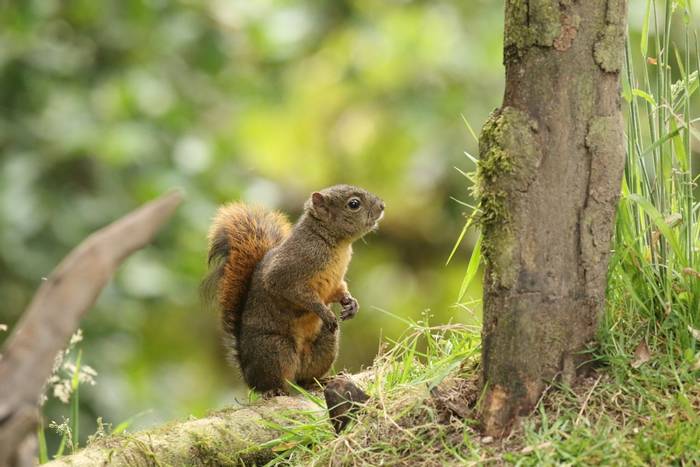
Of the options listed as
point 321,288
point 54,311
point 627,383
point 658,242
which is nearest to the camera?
point 54,311

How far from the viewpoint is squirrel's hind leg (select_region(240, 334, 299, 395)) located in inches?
Result: 143

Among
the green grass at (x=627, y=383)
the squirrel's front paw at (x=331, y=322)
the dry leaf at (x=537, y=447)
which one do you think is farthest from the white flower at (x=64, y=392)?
the dry leaf at (x=537, y=447)

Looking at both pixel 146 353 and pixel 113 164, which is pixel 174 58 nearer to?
pixel 113 164

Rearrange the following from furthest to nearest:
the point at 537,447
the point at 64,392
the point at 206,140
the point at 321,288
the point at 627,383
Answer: the point at 206,140, the point at 321,288, the point at 64,392, the point at 627,383, the point at 537,447

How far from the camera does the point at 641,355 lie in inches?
99.3

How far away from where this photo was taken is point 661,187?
271 centimetres

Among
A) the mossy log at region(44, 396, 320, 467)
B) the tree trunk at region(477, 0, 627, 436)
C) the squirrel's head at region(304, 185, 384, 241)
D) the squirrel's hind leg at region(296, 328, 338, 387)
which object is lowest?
the squirrel's hind leg at region(296, 328, 338, 387)

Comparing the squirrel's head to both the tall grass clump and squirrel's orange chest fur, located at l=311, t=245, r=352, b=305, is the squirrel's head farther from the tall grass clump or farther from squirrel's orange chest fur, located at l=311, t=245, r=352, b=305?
the tall grass clump

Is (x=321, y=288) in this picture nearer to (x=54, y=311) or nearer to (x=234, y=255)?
(x=234, y=255)

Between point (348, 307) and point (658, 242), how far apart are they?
1.44 m

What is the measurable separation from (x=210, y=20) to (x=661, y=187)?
3212 millimetres

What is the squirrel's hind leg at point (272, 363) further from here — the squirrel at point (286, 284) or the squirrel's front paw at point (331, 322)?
the squirrel's front paw at point (331, 322)

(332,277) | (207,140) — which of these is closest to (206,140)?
(207,140)

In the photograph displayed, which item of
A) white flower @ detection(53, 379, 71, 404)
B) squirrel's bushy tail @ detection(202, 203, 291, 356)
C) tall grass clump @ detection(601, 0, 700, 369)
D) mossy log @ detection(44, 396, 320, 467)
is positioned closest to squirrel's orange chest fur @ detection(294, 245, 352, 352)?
squirrel's bushy tail @ detection(202, 203, 291, 356)
